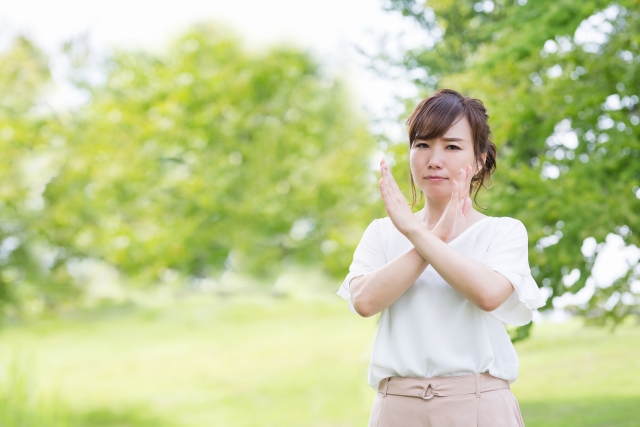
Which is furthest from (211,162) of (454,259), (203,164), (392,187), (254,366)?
(454,259)

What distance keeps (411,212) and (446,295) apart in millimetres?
190

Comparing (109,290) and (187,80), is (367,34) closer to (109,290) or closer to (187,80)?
(187,80)

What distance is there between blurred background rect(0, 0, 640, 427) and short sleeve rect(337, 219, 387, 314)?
12.5 feet

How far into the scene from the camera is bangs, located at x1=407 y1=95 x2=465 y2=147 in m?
1.43

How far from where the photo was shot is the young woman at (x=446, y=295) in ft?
4.45

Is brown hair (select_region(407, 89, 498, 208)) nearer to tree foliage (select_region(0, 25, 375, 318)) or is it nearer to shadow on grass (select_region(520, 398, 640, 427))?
shadow on grass (select_region(520, 398, 640, 427))

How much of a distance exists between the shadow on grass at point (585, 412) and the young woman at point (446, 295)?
173 inches

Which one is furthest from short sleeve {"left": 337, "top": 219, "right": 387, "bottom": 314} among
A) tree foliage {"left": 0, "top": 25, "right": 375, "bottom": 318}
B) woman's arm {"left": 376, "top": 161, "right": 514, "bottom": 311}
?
tree foliage {"left": 0, "top": 25, "right": 375, "bottom": 318}

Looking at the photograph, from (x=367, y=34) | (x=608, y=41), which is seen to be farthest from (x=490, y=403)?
(x=367, y=34)

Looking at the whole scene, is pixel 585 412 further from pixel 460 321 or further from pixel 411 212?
pixel 411 212

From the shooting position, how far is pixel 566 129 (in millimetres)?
4824

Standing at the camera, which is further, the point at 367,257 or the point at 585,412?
the point at 585,412

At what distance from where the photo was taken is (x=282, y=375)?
11828mm

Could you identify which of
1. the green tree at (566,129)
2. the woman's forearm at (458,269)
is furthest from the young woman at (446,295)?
the green tree at (566,129)
